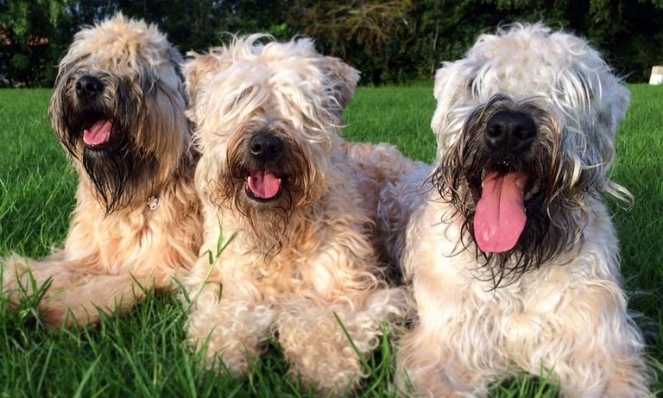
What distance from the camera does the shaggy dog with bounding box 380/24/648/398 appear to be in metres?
2.94

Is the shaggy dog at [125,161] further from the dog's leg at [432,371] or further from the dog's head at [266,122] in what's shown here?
the dog's leg at [432,371]

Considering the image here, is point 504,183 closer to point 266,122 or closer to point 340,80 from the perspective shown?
point 266,122

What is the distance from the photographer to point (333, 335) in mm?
3379

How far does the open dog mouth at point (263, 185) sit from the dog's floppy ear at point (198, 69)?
2.24ft

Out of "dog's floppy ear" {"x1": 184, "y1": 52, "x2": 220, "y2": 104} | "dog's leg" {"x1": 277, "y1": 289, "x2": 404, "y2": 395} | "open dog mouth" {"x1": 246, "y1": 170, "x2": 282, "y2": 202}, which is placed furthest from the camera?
"dog's floppy ear" {"x1": 184, "y1": 52, "x2": 220, "y2": 104}

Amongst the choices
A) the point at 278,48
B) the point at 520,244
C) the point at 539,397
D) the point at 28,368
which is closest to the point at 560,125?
the point at 520,244

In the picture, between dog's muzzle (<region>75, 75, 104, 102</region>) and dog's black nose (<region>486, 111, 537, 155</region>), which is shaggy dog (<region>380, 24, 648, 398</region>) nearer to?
dog's black nose (<region>486, 111, 537, 155</region>)

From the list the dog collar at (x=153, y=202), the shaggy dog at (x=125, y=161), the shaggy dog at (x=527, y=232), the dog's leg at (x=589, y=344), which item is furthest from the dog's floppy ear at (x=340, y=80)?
the dog's leg at (x=589, y=344)

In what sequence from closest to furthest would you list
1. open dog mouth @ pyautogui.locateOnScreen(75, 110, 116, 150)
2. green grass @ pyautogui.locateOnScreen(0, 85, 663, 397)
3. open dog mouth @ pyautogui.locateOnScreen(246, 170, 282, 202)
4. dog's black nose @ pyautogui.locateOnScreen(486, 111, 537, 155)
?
green grass @ pyautogui.locateOnScreen(0, 85, 663, 397) → dog's black nose @ pyautogui.locateOnScreen(486, 111, 537, 155) → open dog mouth @ pyautogui.locateOnScreen(246, 170, 282, 202) → open dog mouth @ pyautogui.locateOnScreen(75, 110, 116, 150)

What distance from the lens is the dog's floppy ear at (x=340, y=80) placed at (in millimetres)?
4023

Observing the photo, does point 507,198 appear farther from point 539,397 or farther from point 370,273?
point 370,273

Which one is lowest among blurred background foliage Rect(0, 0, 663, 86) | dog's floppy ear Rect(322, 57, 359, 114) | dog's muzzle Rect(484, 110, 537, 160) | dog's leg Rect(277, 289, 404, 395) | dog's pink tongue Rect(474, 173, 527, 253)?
blurred background foliage Rect(0, 0, 663, 86)

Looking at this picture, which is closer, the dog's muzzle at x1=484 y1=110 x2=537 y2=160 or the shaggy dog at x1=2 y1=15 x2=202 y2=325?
the dog's muzzle at x1=484 y1=110 x2=537 y2=160

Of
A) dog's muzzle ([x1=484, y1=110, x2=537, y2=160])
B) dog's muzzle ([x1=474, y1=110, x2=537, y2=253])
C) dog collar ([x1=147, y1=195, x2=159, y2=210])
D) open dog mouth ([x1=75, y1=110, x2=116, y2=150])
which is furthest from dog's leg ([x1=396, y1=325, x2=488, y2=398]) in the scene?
open dog mouth ([x1=75, y1=110, x2=116, y2=150])
